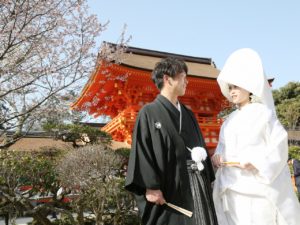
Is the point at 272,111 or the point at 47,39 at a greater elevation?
the point at 47,39

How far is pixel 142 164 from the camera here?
2.08 meters

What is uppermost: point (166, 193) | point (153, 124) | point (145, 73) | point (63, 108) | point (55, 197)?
point (145, 73)

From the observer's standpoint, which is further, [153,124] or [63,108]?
[63,108]

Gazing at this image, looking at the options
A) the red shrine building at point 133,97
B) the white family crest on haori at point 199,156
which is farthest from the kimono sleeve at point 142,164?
the red shrine building at point 133,97

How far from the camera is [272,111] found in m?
2.65

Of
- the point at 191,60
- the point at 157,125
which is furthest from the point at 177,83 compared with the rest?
the point at 191,60

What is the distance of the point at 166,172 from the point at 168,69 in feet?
2.42

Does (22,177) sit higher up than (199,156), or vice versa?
(199,156)

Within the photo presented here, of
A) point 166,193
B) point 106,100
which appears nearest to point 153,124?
point 166,193

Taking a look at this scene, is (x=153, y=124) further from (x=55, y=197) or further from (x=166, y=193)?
(x=55, y=197)

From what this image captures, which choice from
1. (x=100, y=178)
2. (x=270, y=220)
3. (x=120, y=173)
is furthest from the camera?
(x=120, y=173)

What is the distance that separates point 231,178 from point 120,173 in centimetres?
599

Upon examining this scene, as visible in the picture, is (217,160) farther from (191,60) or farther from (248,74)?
(191,60)

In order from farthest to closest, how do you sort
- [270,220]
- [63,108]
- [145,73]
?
[145,73]
[63,108]
[270,220]
